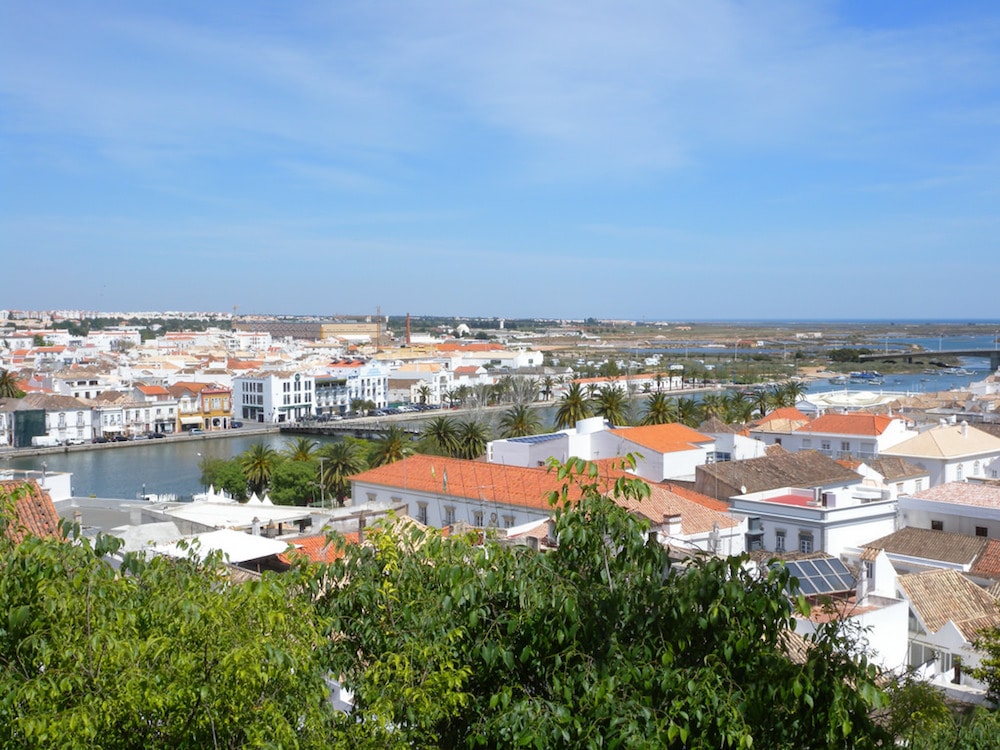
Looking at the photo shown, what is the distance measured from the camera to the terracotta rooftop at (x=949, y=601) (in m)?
12.8

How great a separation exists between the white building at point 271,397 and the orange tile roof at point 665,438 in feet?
154

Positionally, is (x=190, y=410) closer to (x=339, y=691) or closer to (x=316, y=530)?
(x=316, y=530)

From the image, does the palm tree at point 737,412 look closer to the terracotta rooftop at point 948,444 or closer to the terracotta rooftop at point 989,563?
the terracotta rooftop at point 948,444

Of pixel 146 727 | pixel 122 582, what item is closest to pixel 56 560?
pixel 122 582

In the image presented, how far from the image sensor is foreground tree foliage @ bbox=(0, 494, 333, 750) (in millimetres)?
3805

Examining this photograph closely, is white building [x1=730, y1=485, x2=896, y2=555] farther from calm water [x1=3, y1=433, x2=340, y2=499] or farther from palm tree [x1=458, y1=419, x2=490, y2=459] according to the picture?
calm water [x1=3, y1=433, x2=340, y2=499]

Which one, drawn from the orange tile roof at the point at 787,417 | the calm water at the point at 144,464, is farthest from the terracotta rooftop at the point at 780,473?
the calm water at the point at 144,464

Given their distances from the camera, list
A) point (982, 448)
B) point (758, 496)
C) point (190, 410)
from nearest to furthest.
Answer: point (758, 496) → point (982, 448) → point (190, 410)

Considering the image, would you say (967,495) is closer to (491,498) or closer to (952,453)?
(952,453)

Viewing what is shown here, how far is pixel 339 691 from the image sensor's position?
727 centimetres

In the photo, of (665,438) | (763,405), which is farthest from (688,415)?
(665,438)

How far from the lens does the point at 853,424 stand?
31.1 metres

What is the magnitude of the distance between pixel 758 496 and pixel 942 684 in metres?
9.48

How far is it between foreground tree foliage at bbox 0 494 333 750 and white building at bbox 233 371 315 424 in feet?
222
